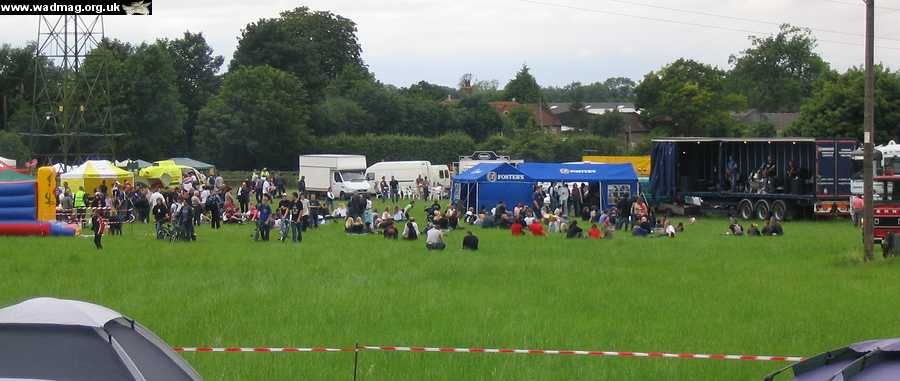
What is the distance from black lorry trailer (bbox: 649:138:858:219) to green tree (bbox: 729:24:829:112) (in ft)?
243

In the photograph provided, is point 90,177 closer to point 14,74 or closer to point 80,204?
point 80,204

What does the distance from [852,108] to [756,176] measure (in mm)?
21090

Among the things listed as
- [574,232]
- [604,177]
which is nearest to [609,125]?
[604,177]

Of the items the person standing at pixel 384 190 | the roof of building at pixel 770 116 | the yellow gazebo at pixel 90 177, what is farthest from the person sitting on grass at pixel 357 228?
the roof of building at pixel 770 116

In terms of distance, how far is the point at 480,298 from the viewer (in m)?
17.6

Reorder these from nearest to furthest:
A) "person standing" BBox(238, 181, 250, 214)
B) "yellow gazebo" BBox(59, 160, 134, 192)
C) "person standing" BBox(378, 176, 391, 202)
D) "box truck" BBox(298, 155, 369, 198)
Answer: "yellow gazebo" BBox(59, 160, 134, 192), "person standing" BBox(238, 181, 250, 214), "person standing" BBox(378, 176, 391, 202), "box truck" BBox(298, 155, 369, 198)

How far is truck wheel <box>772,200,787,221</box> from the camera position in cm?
4291

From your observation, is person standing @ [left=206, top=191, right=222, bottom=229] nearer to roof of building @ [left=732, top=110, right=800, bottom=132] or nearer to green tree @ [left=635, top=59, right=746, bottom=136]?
green tree @ [left=635, top=59, right=746, bottom=136]

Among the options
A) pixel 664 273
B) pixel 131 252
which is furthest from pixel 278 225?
pixel 664 273

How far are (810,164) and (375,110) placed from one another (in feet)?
190

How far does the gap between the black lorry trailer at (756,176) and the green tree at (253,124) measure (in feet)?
128

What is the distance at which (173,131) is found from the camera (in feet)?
280

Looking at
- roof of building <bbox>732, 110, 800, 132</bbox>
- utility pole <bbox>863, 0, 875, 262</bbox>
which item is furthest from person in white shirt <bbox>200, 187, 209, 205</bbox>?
roof of building <bbox>732, 110, 800, 132</bbox>

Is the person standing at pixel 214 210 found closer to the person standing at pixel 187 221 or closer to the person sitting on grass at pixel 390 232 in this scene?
the person standing at pixel 187 221
